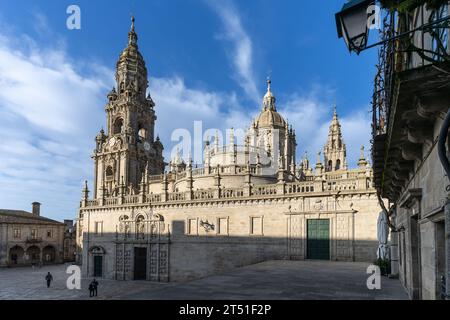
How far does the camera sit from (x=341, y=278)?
1459 centimetres

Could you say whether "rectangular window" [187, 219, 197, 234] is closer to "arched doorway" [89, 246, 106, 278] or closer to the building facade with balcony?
"arched doorway" [89, 246, 106, 278]

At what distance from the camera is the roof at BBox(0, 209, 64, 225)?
56.1 m

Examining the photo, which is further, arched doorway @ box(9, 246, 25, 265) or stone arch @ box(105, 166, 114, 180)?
arched doorway @ box(9, 246, 25, 265)

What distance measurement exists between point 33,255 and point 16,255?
2740 mm

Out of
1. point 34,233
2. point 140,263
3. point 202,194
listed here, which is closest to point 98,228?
point 140,263

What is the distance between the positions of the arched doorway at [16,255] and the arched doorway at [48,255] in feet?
12.7

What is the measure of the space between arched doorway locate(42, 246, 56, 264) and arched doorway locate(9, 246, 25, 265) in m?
3.88

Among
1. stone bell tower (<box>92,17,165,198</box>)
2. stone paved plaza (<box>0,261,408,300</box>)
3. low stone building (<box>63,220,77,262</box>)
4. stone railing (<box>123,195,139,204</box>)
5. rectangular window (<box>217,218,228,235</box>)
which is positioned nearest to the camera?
stone paved plaza (<box>0,261,408,300</box>)

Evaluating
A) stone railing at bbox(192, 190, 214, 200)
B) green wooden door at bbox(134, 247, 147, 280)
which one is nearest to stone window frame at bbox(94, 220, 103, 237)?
green wooden door at bbox(134, 247, 147, 280)

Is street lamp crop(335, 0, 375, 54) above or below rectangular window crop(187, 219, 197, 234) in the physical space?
above

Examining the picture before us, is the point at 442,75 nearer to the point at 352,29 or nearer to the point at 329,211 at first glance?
→ the point at 352,29
